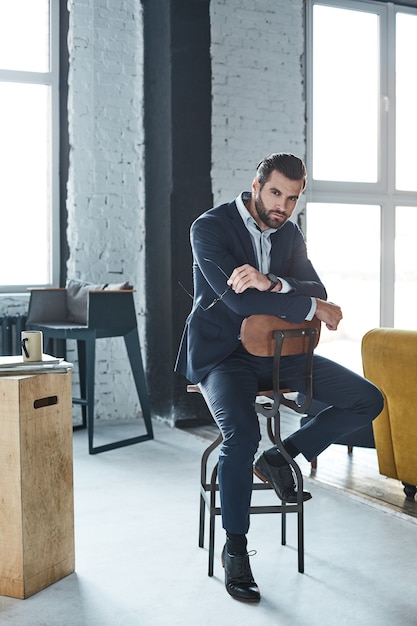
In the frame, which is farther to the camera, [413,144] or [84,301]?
[413,144]

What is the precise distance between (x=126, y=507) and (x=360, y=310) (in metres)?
3.56

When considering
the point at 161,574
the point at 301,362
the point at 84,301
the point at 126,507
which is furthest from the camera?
the point at 84,301

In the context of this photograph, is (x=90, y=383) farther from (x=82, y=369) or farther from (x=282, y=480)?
(x=282, y=480)

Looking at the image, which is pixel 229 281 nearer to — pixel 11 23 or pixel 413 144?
pixel 11 23

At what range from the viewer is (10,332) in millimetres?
4938

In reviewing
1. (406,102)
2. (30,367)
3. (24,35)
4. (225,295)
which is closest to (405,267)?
(406,102)

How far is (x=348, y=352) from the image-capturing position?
644cm

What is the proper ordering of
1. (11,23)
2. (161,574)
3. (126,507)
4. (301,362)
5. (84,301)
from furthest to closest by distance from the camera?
(11,23)
(84,301)
(126,507)
(301,362)
(161,574)

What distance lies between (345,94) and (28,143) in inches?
102

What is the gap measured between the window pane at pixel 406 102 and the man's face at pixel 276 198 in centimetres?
398

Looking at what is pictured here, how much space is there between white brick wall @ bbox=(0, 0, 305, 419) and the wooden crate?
2.71 meters

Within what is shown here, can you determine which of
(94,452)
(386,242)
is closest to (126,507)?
(94,452)

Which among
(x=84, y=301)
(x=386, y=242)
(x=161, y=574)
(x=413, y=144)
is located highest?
(x=413, y=144)

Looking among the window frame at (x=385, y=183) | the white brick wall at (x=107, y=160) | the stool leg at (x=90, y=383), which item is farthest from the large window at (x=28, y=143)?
the window frame at (x=385, y=183)
